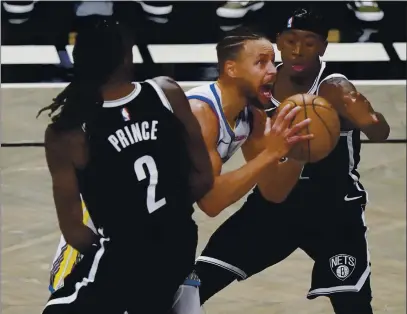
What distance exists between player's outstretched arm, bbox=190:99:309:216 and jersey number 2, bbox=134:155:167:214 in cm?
20

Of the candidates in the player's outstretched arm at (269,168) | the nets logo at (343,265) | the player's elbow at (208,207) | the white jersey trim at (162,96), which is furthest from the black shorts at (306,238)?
the white jersey trim at (162,96)

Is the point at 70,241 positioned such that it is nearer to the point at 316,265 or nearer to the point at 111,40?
the point at 111,40

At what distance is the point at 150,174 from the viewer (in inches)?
151

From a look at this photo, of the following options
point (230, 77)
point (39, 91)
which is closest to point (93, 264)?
point (230, 77)

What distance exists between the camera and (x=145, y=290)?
12.7 ft

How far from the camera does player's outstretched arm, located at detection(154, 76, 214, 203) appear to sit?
153 inches

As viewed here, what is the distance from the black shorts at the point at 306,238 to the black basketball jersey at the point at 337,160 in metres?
0.08

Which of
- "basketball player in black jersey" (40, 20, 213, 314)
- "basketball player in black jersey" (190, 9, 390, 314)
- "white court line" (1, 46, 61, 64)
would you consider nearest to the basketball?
"basketball player in black jersey" (190, 9, 390, 314)

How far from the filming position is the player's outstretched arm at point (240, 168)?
3963 mm

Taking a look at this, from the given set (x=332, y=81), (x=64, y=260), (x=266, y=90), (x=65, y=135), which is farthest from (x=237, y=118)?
(x=64, y=260)

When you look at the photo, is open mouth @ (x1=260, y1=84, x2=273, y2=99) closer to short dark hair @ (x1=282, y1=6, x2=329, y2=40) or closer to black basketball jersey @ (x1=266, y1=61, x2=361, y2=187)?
black basketball jersey @ (x1=266, y1=61, x2=361, y2=187)

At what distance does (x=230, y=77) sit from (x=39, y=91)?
A: 7.85 ft

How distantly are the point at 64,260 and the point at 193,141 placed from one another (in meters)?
0.60

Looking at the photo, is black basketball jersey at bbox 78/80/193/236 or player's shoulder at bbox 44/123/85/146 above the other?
player's shoulder at bbox 44/123/85/146
